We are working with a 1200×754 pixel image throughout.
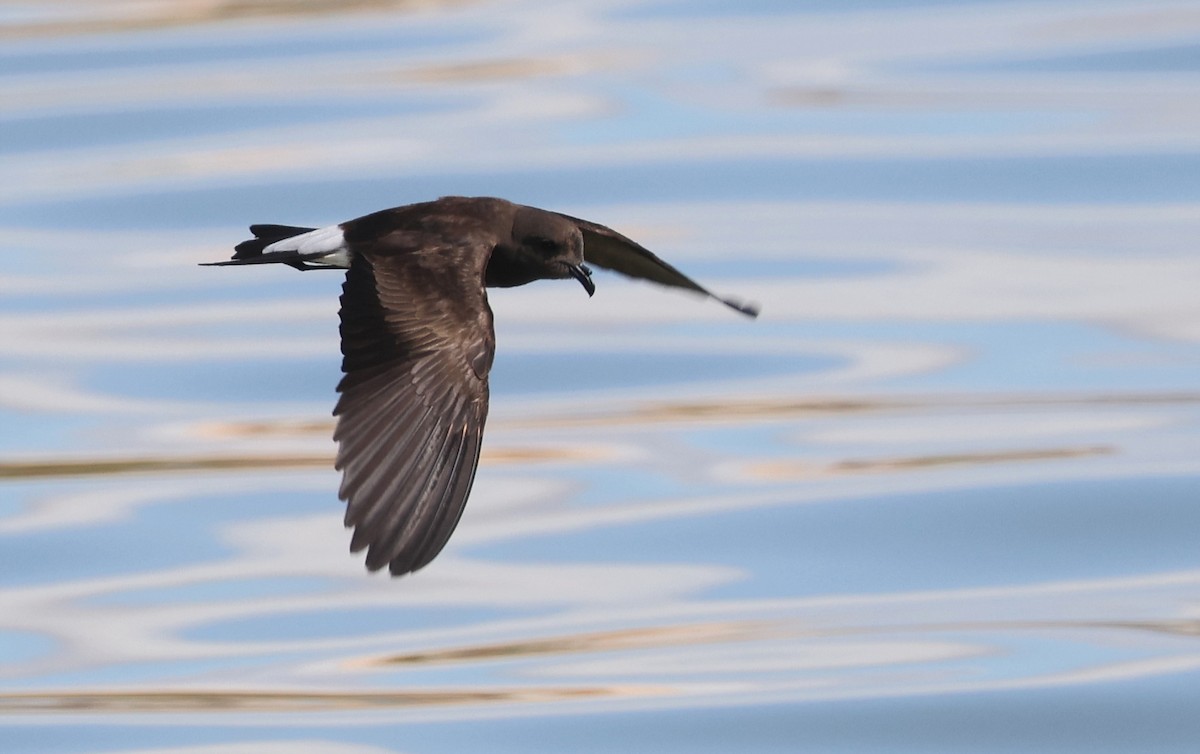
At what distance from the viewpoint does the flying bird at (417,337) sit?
5.48 meters

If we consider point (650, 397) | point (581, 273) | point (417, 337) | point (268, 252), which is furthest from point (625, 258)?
point (650, 397)

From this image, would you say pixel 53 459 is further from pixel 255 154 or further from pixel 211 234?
pixel 255 154

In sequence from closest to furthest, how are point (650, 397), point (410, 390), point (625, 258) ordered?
point (410, 390) < point (625, 258) < point (650, 397)

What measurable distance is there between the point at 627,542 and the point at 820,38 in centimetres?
851

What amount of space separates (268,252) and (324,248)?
1.01 feet

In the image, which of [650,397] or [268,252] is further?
[650,397]

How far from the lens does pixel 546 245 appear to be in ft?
21.3

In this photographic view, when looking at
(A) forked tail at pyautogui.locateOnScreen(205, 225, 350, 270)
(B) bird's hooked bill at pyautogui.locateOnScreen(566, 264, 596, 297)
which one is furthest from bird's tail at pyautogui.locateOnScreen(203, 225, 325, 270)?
(B) bird's hooked bill at pyautogui.locateOnScreen(566, 264, 596, 297)

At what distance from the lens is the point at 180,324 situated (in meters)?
13.2

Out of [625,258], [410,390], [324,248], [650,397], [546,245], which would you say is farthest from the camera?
[650,397]

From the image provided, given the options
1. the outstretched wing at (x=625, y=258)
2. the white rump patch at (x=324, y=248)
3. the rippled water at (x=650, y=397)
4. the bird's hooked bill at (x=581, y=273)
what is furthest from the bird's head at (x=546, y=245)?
the rippled water at (x=650, y=397)

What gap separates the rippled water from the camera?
844cm

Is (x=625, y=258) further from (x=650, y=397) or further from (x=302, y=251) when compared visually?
(x=650, y=397)

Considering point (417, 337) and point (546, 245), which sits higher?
point (546, 245)
